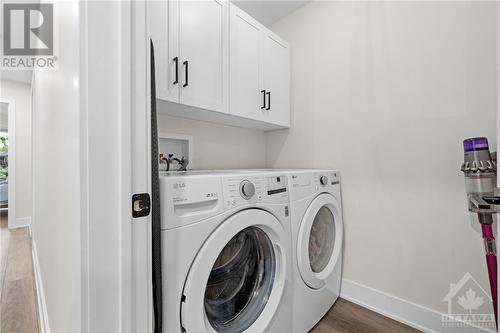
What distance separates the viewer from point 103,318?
0.58 meters

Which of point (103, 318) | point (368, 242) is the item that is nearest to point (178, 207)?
point (103, 318)

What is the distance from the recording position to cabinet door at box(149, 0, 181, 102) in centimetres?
123

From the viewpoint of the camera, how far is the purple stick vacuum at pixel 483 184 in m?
1.01

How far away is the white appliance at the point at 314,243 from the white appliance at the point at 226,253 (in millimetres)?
90

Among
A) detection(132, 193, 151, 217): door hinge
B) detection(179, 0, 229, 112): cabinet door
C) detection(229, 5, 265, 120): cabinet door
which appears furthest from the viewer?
detection(229, 5, 265, 120): cabinet door

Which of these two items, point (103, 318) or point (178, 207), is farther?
point (178, 207)

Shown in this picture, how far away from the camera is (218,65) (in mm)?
1514

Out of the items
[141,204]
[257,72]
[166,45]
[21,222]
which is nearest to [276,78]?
[257,72]

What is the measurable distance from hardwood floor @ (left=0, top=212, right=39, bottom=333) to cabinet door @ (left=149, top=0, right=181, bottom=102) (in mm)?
1647

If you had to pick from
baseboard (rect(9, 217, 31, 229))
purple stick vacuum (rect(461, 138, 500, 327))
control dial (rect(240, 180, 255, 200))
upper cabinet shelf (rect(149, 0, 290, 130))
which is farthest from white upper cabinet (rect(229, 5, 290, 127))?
baseboard (rect(9, 217, 31, 229))

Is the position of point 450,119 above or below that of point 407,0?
below

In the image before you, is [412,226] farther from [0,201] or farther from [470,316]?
[0,201]

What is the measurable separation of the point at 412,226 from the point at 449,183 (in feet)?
1.06

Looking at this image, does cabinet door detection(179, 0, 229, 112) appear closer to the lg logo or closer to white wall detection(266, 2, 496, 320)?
white wall detection(266, 2, 496, 320)
